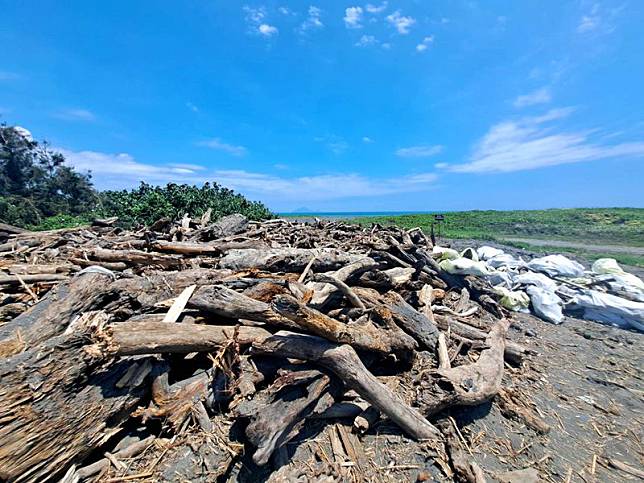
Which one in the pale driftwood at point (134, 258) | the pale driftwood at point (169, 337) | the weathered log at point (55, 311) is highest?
the pale driftwood at point (134, 258)

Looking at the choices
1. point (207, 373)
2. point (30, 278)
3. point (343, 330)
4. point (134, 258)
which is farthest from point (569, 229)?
point (30, 278)

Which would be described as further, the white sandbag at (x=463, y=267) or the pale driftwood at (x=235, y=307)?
the white sandbag at (x=463, y=267)

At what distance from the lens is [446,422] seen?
8.35 ft

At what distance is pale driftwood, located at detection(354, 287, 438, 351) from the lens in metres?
3.19

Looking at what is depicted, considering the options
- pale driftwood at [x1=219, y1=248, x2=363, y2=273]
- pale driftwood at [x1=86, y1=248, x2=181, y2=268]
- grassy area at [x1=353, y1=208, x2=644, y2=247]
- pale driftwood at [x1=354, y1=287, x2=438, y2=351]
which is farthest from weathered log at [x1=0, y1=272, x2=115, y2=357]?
grassy area at [x1=353, y1=208, x2=644, y2=247]

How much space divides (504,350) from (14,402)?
480 centimetres

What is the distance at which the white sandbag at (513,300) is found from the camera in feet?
19.0

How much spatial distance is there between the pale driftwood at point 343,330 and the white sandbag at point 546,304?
4.50 metres

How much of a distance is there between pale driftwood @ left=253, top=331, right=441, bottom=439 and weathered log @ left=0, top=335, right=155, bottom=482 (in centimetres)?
111

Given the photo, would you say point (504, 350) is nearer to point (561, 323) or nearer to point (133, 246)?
point (561, 323)

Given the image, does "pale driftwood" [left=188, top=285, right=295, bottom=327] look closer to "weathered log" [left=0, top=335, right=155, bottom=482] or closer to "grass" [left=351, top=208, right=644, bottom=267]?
"weathered log" [left=0, top=335, right=155, bottom=482]

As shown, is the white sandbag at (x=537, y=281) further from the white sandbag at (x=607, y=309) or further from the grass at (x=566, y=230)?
the grass at (x=566, y=230)

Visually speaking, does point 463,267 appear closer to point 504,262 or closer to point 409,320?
point 409,320

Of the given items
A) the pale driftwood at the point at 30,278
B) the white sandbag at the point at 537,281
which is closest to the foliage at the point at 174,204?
the pale driftwood at the point at 30,278
